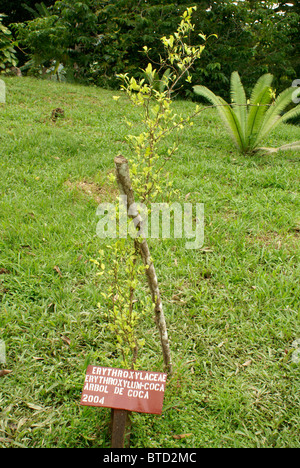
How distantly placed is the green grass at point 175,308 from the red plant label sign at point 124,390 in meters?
0.33

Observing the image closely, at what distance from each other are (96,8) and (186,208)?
8.30m

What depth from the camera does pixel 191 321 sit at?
2281 millimetres

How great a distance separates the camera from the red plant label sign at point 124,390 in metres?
1.47

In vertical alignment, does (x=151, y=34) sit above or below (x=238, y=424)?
above

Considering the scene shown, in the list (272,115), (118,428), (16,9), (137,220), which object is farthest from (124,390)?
(16,9)

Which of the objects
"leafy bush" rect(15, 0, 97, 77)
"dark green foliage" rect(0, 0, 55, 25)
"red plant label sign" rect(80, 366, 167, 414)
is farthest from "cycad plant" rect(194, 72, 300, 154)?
"dark green foliage" rect(0, 0, 55, 25)

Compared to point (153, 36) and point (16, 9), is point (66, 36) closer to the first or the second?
point (153, 36)

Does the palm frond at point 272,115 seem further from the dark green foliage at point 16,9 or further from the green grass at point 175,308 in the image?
the dark green foliage at point 16,9

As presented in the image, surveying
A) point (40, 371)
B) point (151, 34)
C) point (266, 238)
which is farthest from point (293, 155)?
point (151, 34)

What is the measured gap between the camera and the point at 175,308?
2.38 meters

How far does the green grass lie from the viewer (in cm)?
175

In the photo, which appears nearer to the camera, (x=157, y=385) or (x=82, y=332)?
(x=157, y=385)
